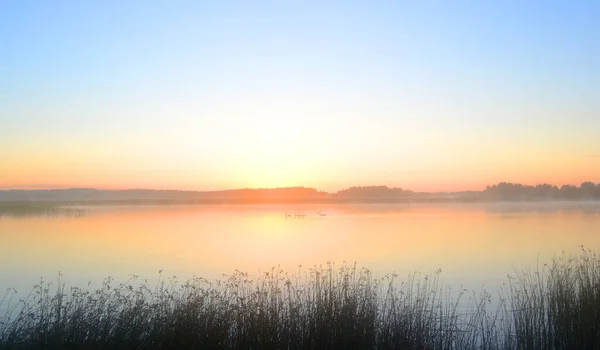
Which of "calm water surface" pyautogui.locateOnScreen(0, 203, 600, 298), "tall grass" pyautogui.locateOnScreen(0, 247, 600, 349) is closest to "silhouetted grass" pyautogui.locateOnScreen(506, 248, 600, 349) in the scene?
"tall grass" pyautogui.locateOnScreen(0, 247, 600, 349)

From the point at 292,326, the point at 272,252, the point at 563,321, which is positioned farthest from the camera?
the point at 272,252

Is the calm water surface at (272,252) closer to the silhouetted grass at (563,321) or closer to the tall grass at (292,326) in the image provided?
the silhouetted grass at (563,321)

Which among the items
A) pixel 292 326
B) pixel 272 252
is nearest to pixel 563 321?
pixel 292 326

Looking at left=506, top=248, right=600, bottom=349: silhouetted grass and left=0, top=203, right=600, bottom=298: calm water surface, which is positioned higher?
left=506, top=248, right=600, bottom=349: silhouetted grass

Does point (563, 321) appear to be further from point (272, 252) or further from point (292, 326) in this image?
point (272, 252)

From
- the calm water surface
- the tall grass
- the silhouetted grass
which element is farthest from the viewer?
the calm water surface

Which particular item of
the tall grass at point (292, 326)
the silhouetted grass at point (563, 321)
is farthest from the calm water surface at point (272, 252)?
the tall grass at point (292, 326)

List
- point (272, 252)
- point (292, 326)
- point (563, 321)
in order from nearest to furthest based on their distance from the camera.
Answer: point (292, 326) → point (563, 321) → point (272, 252)

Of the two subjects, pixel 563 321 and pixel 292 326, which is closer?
pixel 292 326

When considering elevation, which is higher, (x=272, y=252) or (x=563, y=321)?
(x=563, y=321)

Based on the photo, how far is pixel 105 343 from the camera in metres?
7.00

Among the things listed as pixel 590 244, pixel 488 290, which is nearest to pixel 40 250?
pixel 488 290

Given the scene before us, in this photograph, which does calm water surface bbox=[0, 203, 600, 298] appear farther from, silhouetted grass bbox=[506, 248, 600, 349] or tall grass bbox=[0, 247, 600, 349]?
tall grass bbox=[0, 247, 600, 349]

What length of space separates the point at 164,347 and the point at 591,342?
539cm
